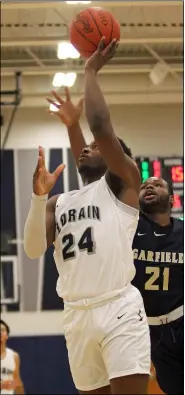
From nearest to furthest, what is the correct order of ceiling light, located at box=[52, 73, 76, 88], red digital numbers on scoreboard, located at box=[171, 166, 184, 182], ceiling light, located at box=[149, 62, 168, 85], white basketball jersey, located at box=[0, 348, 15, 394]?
white basketball jersey, located at box=[0, 348, 15, 394], red digital numbers on scoreboard, located at box=[171, 166, 184, 182], ceiling light, located at box=[52, 73, 76, 88], ceiling light, located at box=[149, 62, 168, 85]

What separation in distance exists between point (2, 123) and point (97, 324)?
8354 millimetres

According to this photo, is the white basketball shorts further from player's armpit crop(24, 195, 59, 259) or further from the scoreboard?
the scoreboard

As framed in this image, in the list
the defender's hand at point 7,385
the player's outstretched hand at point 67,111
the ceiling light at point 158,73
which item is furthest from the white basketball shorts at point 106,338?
the ceiling light at point 158,73

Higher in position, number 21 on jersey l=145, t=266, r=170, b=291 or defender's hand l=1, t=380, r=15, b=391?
number 21 on jersey l=145, t=266, r=170, b=291

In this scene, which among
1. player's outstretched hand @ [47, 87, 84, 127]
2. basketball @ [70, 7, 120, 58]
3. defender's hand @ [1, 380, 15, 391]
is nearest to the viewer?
basketball @ [70, 7, 120, 58]

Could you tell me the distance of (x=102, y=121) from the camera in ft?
10.7

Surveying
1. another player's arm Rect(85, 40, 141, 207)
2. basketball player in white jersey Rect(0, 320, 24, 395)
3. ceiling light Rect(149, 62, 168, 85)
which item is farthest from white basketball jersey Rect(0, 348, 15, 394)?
another player's arm Rect(85, 40, 141, 207)

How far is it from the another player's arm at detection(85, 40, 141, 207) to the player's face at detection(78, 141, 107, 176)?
13.0 inches

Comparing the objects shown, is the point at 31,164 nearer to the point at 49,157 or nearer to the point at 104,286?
the point at 49,157

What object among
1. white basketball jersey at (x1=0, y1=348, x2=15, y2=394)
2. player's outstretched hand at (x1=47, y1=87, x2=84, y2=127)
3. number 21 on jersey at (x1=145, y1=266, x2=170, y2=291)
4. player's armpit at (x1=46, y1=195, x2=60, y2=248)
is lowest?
white basketball jersey at (x1=0, y1=348, x2=15, y2=394)

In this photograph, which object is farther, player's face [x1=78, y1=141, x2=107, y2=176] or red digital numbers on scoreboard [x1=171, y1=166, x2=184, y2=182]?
red digital numbers on scoreboard [x1=171, y1=166, x2=184, y2=182]

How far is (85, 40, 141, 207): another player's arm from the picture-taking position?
3.28 metres

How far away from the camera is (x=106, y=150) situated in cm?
330

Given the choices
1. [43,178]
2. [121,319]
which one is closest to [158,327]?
[121,319]
